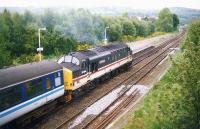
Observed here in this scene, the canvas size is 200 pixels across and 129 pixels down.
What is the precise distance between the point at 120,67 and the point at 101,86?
7409 millimetres

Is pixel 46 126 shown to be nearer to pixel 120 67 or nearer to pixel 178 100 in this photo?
pixel 178 100

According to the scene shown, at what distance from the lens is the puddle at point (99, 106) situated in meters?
24.1

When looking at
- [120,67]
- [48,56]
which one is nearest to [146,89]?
[120,67]

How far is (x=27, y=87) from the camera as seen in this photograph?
21312 millimetres

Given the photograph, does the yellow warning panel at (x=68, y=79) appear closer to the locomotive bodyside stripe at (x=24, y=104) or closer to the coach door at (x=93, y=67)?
the locomotive bodyside stripe at (x=24, y=104)

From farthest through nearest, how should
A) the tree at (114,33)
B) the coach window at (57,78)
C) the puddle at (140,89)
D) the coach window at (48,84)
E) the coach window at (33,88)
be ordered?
the tree at (114,33)
the puddle at (140,89)
the coach window at (57,78)
the coach window at (48,84)
the coach window at (33,88)

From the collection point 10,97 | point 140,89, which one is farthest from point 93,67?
point 10,97

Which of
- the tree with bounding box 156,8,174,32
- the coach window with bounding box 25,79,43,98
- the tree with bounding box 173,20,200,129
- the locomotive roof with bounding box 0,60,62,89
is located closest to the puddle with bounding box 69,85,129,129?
the coach window with bounding box 25,79,43,98

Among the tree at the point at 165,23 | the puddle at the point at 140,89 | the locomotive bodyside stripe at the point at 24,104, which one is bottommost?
the tree at the point at 165,23

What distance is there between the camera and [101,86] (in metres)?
33.8

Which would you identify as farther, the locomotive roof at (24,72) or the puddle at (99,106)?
the puddle at (99,106)

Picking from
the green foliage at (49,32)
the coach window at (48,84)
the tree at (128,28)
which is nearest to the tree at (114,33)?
the tree at (128,28)

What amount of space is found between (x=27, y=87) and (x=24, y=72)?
2.90ft

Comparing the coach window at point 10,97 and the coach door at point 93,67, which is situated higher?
the coach window at point 10,97
